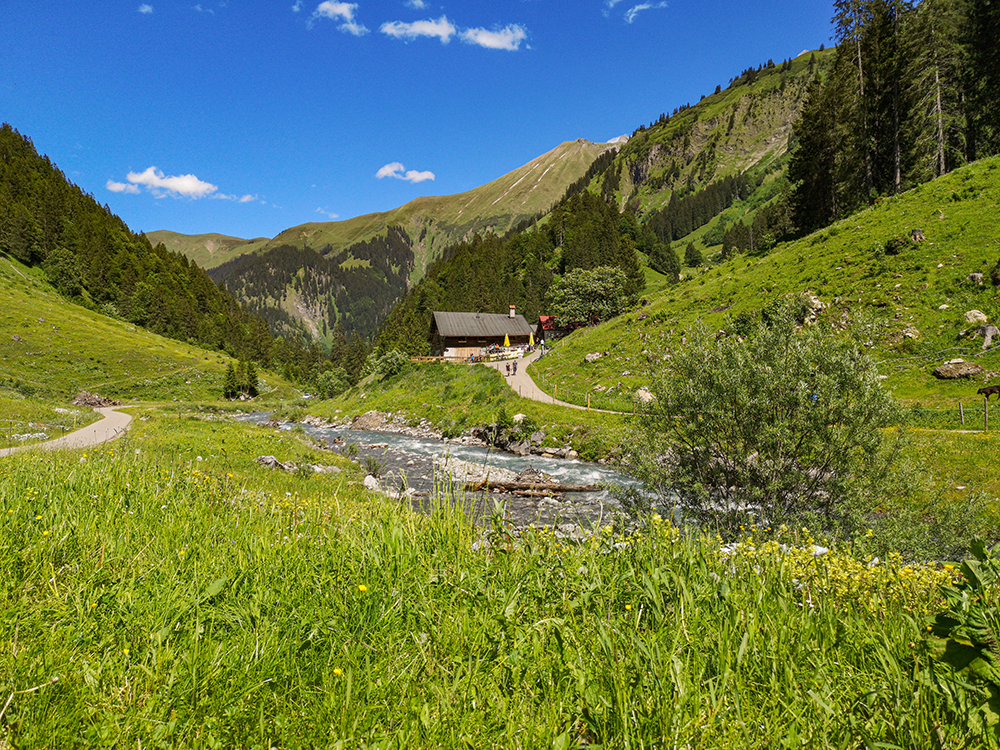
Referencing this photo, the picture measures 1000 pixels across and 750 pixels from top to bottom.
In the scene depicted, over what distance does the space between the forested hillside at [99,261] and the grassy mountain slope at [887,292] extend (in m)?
111

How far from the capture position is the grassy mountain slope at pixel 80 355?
58406mm

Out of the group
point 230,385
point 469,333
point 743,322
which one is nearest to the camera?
point 743,322

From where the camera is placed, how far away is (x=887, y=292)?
29.1 metres

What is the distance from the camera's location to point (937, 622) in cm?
225

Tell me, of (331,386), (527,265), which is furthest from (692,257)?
(331,386)

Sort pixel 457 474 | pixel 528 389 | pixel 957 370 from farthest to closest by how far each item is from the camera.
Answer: pixel 528 389
pixel 457 474
pixel 957 370

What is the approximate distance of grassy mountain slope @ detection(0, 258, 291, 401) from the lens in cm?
5841

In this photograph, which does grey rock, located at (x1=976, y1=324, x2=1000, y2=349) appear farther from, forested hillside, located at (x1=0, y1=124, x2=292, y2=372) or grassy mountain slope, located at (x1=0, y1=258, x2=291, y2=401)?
forested hillside, located at (x1=0, y1=124, x2=292, y2=372)

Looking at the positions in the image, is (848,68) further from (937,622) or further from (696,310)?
(937,622)

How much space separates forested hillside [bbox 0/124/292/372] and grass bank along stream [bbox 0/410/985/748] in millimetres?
130822

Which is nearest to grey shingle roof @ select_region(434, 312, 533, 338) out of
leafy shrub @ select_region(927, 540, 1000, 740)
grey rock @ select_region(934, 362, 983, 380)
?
grey rock @ select_region(934, 362, 983, 380)

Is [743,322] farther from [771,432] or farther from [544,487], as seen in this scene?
[771,432]

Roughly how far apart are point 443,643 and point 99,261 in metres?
149

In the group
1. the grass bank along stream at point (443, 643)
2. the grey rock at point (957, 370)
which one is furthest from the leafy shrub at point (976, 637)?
the grey rock at point (957, 370)
